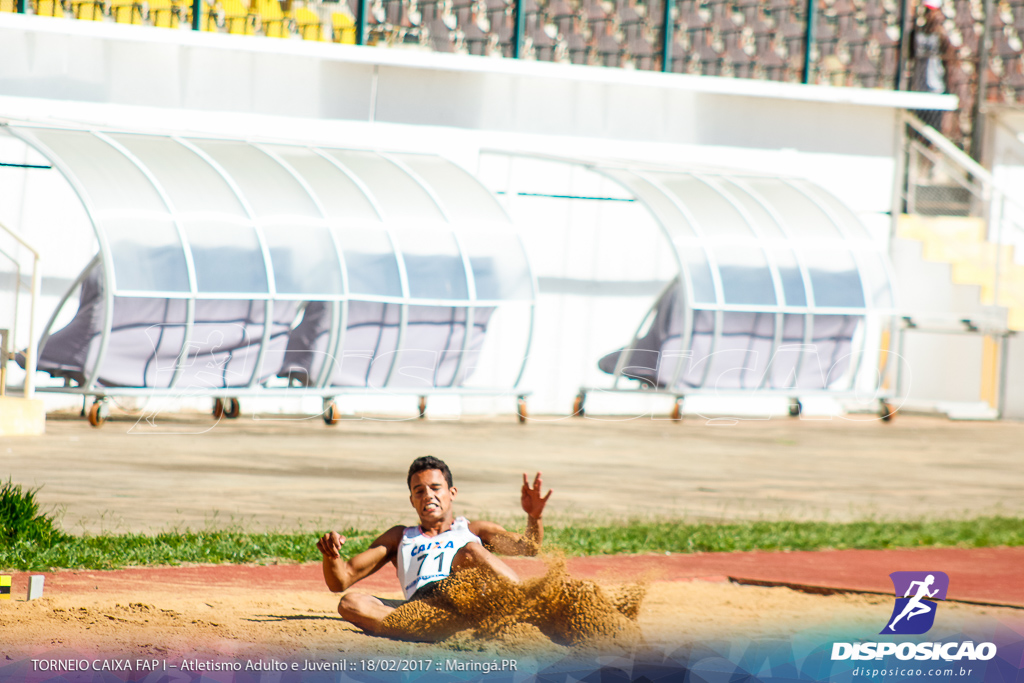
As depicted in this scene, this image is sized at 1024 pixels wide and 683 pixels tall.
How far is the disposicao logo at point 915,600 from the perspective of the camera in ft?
22.0

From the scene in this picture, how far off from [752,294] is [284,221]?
690cm

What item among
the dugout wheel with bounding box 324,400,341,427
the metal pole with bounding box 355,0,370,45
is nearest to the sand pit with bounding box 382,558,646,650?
the dugout wheel with bounding box 324,400,341,427

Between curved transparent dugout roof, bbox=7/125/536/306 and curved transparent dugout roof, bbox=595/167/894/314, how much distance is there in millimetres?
2555

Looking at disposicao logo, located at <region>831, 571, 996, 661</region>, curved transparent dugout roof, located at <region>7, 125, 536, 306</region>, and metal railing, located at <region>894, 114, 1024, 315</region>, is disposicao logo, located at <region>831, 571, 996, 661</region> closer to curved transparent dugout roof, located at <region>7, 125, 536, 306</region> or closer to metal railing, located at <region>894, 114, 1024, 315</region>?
curved transparent dugout roof, located at <region>7, 125, 536, 306</region>

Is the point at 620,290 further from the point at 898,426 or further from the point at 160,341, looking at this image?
the point at 160,341

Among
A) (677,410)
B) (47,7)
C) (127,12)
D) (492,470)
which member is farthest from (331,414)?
(47,7)

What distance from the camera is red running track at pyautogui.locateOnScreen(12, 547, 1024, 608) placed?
705cm

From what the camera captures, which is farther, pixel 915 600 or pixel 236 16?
pixel 236 16

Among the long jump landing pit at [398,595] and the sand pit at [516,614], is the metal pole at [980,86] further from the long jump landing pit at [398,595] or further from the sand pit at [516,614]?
the sand pit at [516,614]

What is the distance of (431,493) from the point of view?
5.46 meters

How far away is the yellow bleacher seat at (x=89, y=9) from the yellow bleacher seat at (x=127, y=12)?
159 millimetres

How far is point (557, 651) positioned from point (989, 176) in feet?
67.6

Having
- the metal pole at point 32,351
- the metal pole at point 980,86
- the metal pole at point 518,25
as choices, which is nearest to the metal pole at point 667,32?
the metal pole at point 518,25

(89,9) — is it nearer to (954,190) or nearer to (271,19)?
(271,19)
